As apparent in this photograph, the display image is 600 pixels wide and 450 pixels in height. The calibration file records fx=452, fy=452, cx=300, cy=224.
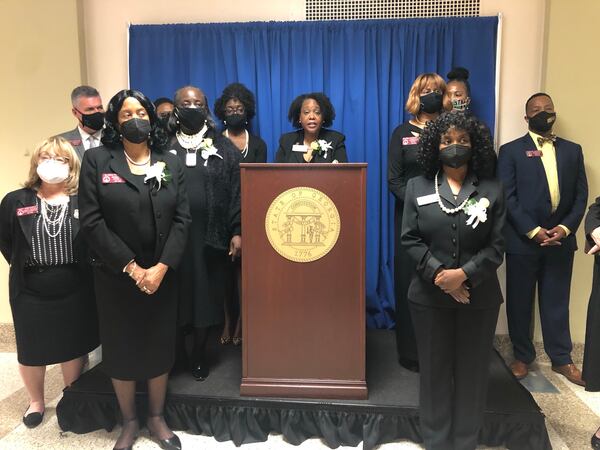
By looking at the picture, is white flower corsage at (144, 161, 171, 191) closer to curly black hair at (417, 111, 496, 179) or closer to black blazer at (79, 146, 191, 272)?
black blazer at (79, 146, 191, 272)

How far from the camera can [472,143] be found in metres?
2.00

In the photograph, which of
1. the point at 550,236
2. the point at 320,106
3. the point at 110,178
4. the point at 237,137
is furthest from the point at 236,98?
the point at 550,236

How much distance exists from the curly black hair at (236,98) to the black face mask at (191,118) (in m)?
0.71

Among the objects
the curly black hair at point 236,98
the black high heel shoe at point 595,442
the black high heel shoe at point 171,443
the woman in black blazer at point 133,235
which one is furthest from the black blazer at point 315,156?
the black high heel shoe at point 595,442

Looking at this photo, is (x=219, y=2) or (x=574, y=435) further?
(x=219, y=2)

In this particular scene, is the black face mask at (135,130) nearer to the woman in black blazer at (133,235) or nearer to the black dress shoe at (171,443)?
the woman in black blazer at (133,235)

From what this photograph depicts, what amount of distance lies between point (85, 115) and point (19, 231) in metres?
0.89

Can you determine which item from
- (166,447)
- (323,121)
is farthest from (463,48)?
(166,447)

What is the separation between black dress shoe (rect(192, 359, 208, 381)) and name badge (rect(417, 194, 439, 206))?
1.61 m

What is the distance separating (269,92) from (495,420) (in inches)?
109

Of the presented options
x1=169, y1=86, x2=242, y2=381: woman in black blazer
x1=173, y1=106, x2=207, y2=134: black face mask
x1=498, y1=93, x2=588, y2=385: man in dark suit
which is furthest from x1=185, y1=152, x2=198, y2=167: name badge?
x1=498, y1=93, x2=588, y2=385: man in dark suit

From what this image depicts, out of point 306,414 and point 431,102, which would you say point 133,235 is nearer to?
point 306,414

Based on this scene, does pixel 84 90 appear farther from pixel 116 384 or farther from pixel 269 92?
pixel 116 384

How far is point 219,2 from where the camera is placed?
3715 millimetres
